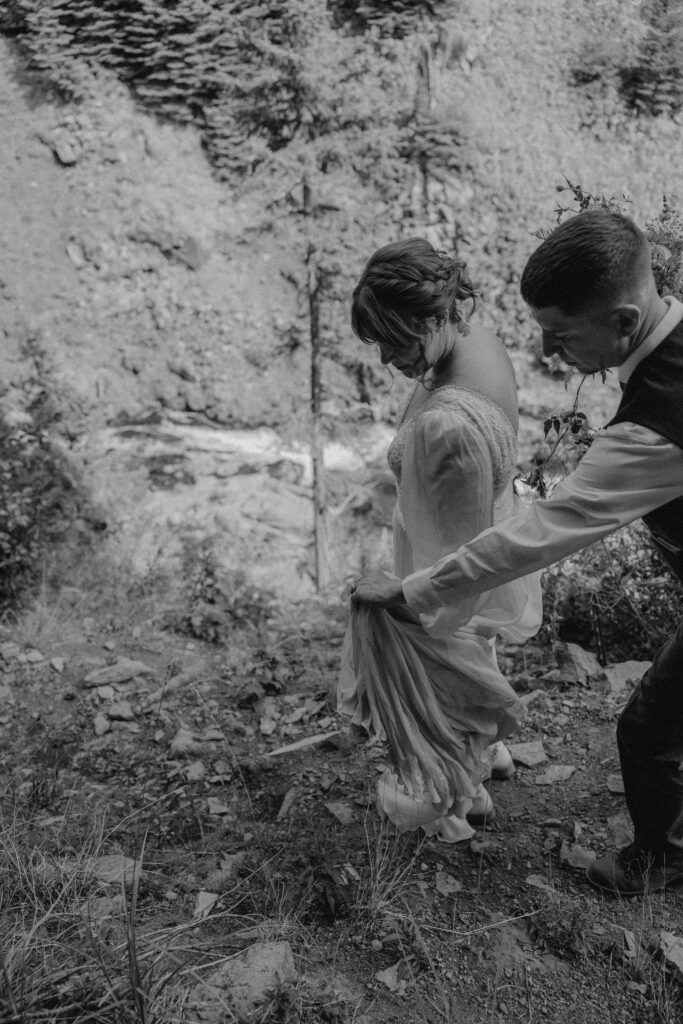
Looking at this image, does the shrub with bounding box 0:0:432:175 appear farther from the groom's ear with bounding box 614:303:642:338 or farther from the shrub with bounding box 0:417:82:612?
the groom's ear with bounding box 614:303:642:338

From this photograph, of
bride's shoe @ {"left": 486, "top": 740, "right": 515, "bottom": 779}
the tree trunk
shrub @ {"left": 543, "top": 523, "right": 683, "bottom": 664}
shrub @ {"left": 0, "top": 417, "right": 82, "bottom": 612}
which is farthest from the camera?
the tree trunk

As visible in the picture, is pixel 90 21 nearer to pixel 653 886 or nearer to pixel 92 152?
pixel 92 152

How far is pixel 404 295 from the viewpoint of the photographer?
2139 millimetres

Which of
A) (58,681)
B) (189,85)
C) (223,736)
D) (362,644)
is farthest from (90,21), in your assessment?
(362,644)

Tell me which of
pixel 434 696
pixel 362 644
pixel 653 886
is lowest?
pixel 653 886

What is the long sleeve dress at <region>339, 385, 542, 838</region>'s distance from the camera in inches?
87.9

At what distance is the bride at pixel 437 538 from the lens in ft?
7.16

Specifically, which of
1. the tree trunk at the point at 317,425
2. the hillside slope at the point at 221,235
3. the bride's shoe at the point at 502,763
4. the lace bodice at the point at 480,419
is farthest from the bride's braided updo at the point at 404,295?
the hillside slope at the point at 221,235

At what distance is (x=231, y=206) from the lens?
1106 cm

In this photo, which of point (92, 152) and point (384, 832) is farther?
point (92, 152)

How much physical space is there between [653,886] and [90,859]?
1.92 meters

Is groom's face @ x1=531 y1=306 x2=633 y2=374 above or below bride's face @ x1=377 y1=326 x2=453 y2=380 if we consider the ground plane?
above

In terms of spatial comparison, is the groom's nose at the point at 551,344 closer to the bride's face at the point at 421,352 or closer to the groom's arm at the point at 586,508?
the groom's arm at the point at 586,508

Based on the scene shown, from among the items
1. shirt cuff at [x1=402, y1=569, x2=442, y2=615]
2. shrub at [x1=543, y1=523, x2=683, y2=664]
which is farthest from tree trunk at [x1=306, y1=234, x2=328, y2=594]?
shirt cuff at [x1=402, y1=569, x2=442, y2=615]
